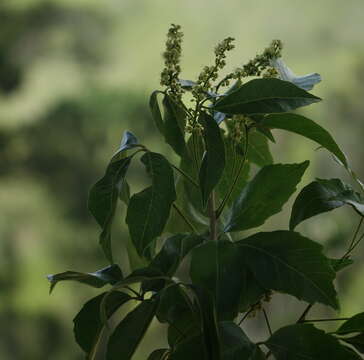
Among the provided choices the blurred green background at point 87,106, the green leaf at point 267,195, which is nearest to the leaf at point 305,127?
the green leaf at point 267,195

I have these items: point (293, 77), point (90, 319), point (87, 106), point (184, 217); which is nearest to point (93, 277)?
point (90, 319)

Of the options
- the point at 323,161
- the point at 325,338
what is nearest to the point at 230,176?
the point at 325,338

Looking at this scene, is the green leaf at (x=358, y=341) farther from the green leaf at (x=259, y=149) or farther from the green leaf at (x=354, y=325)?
the green leaf at (x=259, y=149)

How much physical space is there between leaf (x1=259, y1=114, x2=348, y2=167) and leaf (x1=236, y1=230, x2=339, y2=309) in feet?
0.28

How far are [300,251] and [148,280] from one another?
129 millimetres

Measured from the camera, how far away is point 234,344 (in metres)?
0.56

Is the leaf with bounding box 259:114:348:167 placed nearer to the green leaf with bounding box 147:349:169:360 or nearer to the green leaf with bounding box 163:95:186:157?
the green leaf with bounding box 163:95:186:157

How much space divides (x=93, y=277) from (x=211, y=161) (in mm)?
136

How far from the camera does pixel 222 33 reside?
10.7 feet

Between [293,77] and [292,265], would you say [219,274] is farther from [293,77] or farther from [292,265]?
[293,77]

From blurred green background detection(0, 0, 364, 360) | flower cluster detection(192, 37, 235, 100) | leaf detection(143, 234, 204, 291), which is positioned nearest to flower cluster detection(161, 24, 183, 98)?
flower cluster detection(192, 37, 235, 100)

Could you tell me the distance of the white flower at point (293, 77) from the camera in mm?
611

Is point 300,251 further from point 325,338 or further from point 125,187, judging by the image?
point 125,187

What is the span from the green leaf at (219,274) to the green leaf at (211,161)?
43 mm
